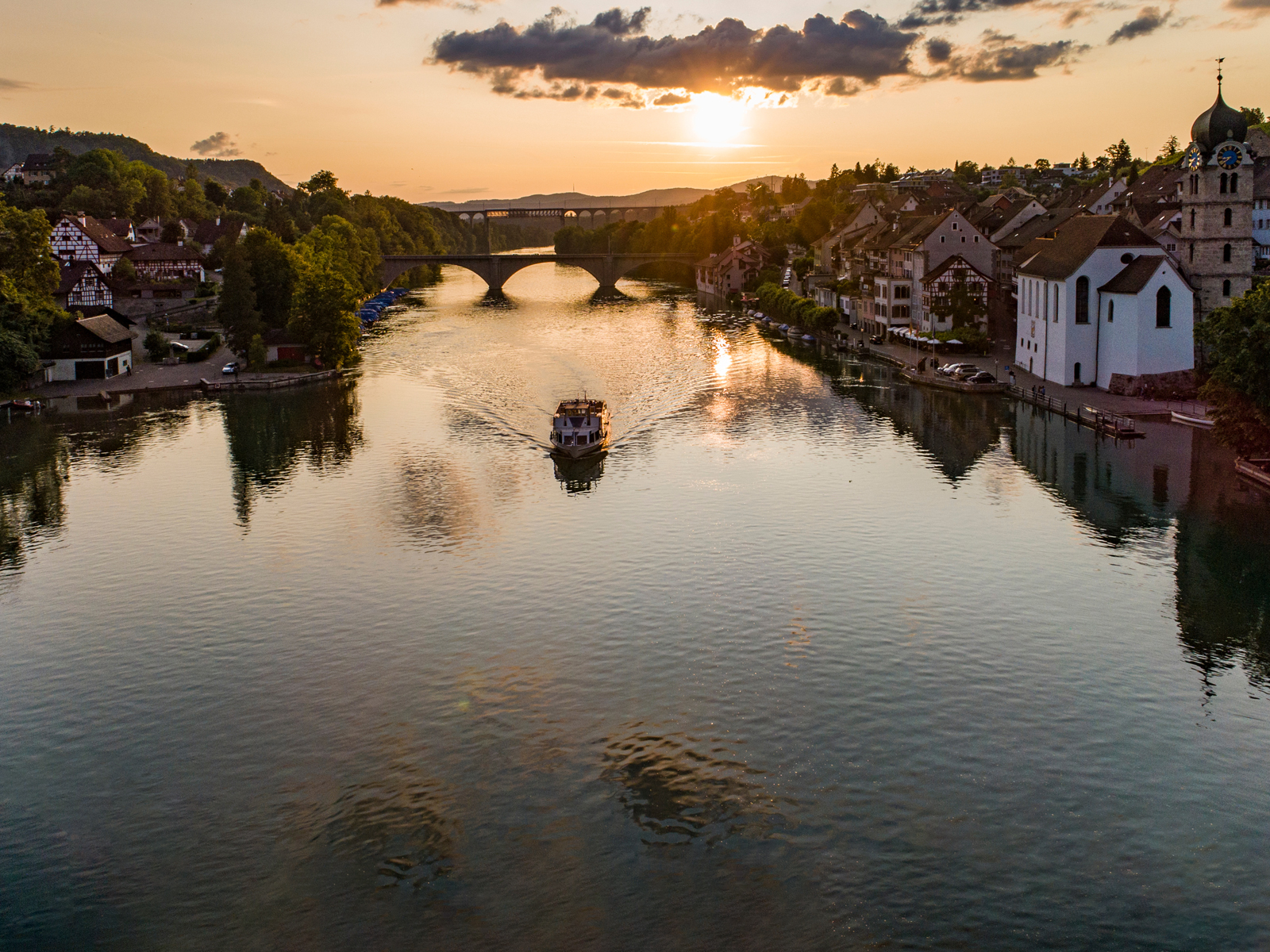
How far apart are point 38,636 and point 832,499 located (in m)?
31.8

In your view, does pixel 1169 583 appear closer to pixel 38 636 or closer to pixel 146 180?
Answer: pixel 38 636

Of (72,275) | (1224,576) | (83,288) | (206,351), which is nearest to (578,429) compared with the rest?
(1224,576)

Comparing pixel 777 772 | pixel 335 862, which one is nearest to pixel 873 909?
pixel 777 772

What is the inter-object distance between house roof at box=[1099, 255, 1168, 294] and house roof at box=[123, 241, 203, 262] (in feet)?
361

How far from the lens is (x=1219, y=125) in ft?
231

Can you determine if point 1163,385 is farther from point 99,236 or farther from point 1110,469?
point 99,236

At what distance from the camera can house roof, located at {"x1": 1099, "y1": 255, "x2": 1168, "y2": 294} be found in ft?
226

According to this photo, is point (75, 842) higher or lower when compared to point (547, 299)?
lower

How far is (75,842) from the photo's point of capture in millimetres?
26484

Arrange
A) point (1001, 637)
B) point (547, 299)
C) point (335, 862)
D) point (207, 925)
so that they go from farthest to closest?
1. point (547, 299)
2. point (1001, 637)
3. point (335, 862)
4. point (207, 925)

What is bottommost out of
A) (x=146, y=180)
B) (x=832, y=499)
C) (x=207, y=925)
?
(x=207, y=925)

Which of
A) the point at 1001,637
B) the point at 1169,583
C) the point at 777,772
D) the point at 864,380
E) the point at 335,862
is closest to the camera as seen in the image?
the point at 335,862

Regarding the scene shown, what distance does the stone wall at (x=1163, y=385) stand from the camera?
69000 millimetres

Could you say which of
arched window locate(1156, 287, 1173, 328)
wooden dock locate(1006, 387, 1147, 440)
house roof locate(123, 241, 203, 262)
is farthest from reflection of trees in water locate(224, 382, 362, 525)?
house roof locate(123, 241, 203, 262)
